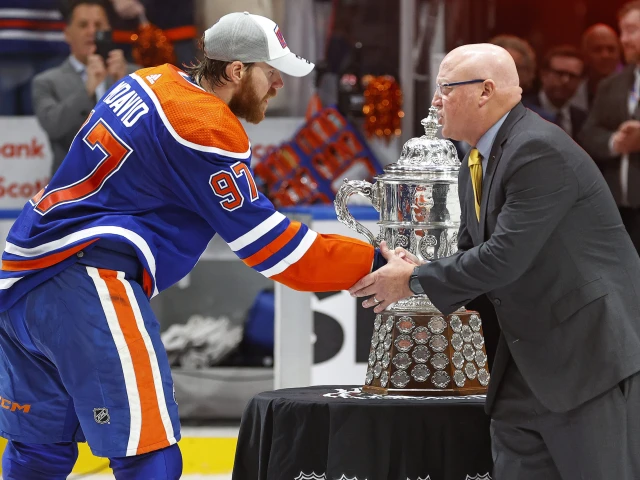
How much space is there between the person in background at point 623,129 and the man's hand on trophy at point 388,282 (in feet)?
10.5

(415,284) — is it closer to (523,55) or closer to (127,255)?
(127,255)

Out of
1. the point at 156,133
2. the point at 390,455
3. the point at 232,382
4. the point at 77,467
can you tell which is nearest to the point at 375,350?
the point at 390,455

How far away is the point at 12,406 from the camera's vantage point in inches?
113

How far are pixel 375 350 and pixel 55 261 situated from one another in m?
0.87

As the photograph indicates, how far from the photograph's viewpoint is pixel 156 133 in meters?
2.77

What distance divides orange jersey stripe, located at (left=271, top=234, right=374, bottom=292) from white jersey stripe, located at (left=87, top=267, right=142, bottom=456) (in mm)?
477

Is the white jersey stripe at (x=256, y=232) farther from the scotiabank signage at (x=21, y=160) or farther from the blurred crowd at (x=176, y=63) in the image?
the scotiabank signage at (x=21, y=160)

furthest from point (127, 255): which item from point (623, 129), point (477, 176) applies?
point (623, 129)

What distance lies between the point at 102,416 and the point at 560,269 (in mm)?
1146

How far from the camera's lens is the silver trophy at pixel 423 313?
2.90 metres

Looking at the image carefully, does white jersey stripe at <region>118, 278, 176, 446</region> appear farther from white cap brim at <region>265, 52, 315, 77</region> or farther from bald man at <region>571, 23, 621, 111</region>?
bald man at <region>571, 23, 621, 111</region>

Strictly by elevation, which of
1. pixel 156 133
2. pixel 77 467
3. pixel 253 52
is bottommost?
pixel 77 467

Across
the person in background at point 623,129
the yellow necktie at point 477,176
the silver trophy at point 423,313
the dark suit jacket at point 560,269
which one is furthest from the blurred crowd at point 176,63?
the dark suit jacket at point 560,269

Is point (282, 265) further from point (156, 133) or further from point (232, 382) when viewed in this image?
point (232, 382)
